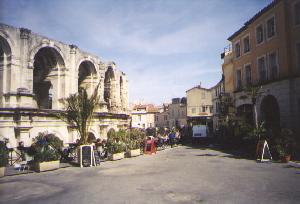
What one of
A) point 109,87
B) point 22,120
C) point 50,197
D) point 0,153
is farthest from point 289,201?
point 109,87

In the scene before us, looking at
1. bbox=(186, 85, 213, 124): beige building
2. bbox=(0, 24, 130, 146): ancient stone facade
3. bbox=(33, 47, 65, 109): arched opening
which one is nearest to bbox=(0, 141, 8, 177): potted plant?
bbox=(0, 24, 130, 146): ancient stone facade

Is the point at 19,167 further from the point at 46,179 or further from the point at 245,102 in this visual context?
the point at 245,102

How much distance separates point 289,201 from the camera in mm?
6980

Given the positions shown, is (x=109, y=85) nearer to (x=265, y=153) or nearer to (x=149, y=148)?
(x=149, y=148)

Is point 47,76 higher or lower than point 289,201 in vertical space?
higher

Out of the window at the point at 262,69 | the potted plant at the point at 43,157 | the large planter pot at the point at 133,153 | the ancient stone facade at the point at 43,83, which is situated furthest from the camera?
the window at the point at 262,69

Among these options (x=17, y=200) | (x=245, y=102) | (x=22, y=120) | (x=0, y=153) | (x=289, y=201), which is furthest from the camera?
(x=245, y=102)

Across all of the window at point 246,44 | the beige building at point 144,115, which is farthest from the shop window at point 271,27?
the beige building at point 144,115

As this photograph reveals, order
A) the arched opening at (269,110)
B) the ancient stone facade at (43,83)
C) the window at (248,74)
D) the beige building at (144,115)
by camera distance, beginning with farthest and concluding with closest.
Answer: the beige building at (144,115) → the window at (248,74) → the arched opening at (269,110) → the ancient stone facade at (43,83)

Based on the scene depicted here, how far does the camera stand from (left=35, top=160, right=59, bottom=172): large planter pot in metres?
12.7

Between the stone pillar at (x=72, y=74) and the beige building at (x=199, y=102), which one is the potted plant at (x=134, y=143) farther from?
the beige building at (x=199, y=102)

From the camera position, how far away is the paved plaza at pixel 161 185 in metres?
7.55

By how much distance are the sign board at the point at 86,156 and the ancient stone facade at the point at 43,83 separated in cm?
486

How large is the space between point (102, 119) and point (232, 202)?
19.6 meters
